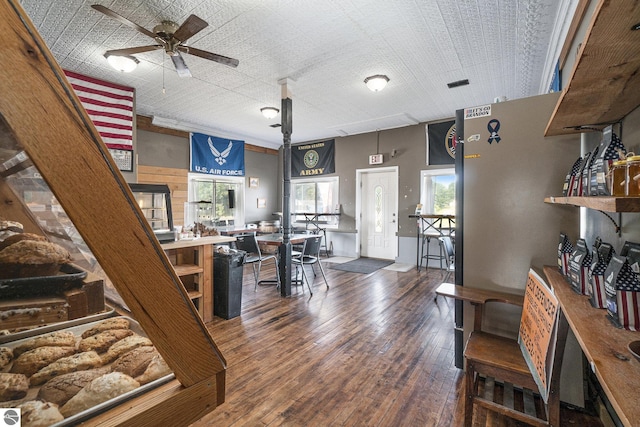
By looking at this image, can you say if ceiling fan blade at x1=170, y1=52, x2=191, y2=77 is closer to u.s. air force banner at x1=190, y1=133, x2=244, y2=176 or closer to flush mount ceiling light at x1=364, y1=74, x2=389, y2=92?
flush mount ceiling light at x1=364, y1=74, x2=389, y2=92

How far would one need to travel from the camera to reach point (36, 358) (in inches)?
24.4

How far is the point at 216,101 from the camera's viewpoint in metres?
4.79

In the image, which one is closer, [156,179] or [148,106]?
[148,106]

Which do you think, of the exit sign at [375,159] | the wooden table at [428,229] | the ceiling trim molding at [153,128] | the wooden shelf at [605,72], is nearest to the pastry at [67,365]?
the wooden shelf at [605,72]

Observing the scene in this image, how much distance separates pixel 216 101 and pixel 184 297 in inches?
191

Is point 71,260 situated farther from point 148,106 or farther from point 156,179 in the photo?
point 156,179

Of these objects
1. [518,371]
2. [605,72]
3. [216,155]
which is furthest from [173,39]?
[216,155]

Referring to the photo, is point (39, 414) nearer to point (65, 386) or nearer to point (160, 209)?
point (65, 386)

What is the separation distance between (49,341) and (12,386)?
135 millimetres

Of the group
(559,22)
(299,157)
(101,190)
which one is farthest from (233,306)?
(299,157)

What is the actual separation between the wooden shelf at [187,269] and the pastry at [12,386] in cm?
245

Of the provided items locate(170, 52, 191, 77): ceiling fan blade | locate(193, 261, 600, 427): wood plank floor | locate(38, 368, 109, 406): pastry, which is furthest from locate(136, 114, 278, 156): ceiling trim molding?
locate(38, 368, 109, 406): pastry

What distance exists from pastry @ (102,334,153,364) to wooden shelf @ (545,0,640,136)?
4.66 feet

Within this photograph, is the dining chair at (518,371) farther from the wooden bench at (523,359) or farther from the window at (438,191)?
the window at (438,191)
